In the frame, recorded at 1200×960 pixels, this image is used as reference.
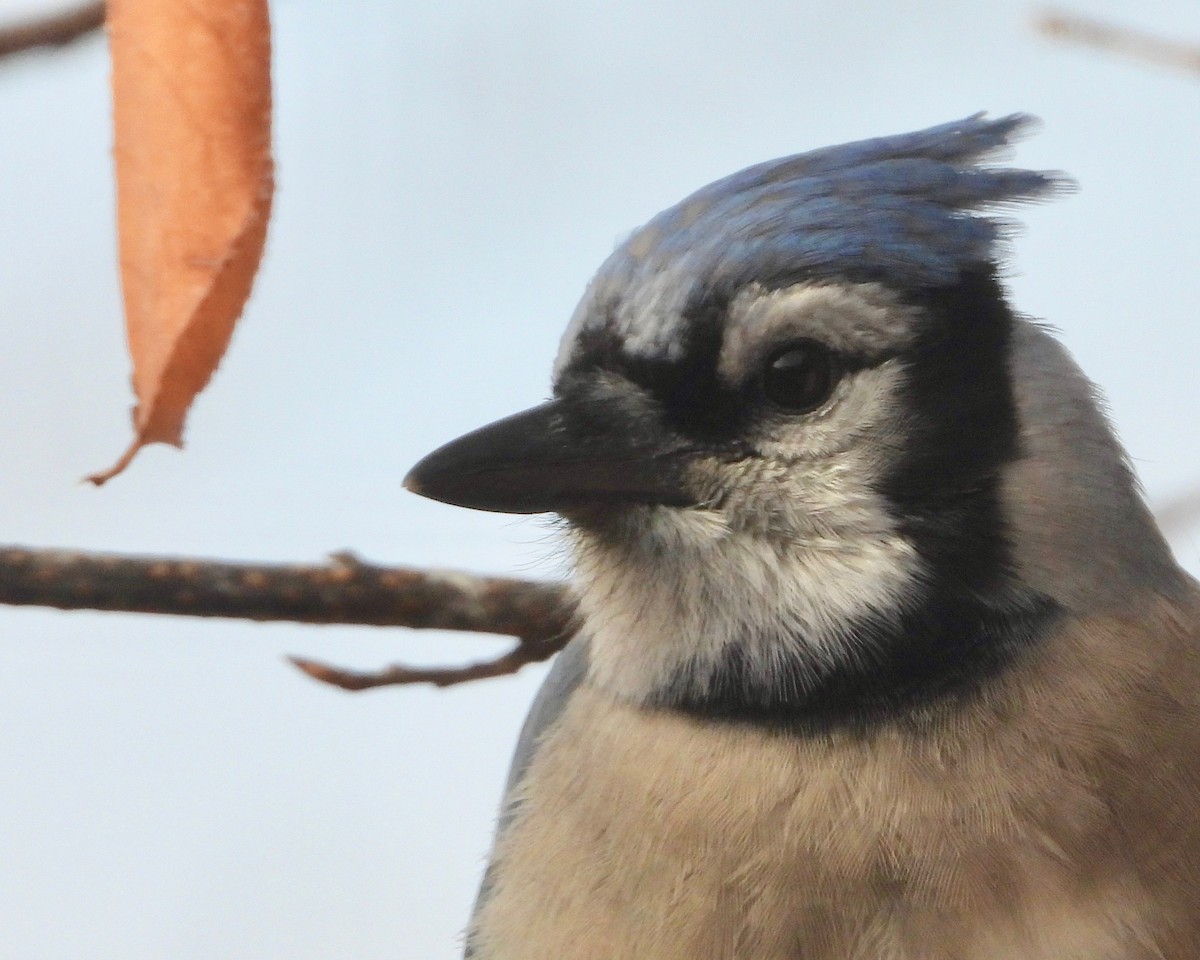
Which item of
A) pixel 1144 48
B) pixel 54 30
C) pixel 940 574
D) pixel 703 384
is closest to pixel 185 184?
pixel 54 30

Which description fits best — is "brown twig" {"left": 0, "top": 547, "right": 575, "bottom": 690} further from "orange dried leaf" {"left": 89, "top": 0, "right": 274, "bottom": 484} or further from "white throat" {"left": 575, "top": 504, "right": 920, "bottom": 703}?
"orange dried leaf" {"left": 89, "top": 0, "right": 274, "bottom": 484}

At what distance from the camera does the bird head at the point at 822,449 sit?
0.95m

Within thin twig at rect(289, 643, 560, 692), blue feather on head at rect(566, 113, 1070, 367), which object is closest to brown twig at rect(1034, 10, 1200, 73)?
blue feather on head at rect(566, 113, 1070, 367)

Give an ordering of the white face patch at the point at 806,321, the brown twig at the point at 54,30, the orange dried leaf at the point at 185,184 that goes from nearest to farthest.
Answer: the orange dried leaf at the point at 185,184 → the brown twig at the point at 54,30 → the white face patch at the point at 806,321

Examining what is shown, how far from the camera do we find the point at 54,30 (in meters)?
0.84

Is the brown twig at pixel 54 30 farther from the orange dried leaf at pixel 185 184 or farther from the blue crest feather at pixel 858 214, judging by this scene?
the blue crest feather at pixel 858 214

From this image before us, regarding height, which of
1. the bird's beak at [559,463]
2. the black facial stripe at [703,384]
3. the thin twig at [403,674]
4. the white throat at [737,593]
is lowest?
the thin twig at [403,674]

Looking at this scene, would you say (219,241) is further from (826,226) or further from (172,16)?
(826,226)

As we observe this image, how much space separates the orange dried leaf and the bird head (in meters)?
0.38

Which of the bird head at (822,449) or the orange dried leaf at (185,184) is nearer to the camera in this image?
the orange dried leaf at (185,184)

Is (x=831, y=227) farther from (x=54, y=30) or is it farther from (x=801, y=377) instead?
(x=54, y=30)

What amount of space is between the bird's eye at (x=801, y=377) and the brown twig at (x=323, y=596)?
12.8 inches

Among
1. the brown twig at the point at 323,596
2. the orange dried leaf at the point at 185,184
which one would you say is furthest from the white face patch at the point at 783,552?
the orange dried leaf at the point at 185,184

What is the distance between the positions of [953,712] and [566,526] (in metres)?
Answer: 0.34
